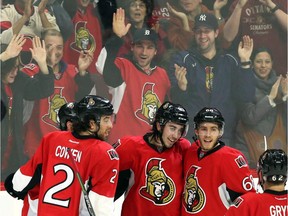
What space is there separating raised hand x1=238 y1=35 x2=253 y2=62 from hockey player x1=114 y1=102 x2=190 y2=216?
2215 mm

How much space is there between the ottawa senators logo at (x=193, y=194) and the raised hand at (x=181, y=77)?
205cm

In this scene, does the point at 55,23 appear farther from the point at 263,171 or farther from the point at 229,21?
the point at 263,171

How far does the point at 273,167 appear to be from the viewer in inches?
99.0

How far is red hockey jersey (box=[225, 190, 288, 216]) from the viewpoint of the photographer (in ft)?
8.11

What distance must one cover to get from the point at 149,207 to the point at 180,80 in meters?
2.09

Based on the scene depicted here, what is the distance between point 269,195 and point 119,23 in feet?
8.03

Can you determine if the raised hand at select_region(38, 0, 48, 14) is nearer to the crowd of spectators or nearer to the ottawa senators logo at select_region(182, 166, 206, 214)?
the crowd of spectators

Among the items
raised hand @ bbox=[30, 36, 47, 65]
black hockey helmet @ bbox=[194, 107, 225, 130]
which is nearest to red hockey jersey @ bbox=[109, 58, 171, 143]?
raised hand @ bbox=[30, 36, 47, 65]

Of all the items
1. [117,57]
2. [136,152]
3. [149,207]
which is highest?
[117,57]

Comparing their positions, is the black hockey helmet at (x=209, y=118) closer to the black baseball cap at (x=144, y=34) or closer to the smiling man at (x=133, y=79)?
the smiling man at (x=133, y=79)

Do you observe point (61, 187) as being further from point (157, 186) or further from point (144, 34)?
point (144, 34)

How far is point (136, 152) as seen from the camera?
9.73ft

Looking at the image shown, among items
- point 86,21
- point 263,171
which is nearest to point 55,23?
point 86,21

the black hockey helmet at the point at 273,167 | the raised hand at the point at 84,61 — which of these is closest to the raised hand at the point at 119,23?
the raised hand at the point at 84,61
